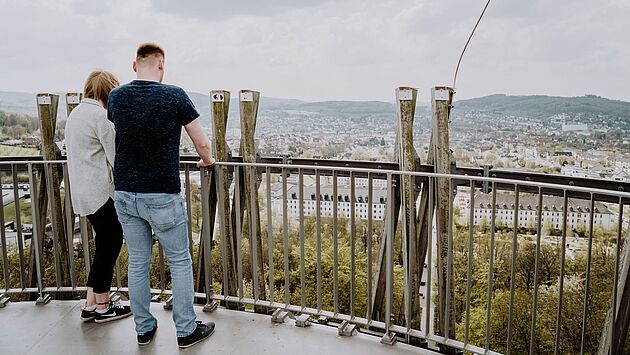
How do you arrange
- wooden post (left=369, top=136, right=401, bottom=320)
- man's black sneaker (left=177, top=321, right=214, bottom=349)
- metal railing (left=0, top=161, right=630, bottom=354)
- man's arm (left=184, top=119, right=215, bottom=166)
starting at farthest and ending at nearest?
wooden post (left=369, top=136, right=401, bottom=320)
metal railing (left=0, top=161, right=630, bottom=354)
man's black sneaker (left=177, top=321, right=214, bottom=349)
man's arm (left=184, top=119, right=215, bottom=166)

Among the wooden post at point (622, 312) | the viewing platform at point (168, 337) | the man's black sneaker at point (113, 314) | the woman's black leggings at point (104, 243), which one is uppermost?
the woman's black leggings at point (104, 243)

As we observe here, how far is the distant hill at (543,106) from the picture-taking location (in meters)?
3.83

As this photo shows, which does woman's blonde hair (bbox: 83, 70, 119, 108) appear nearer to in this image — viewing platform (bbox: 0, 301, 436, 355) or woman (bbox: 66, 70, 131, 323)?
woman (bbox: 66, 70, 131, 323)

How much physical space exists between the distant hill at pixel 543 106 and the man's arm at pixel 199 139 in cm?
188

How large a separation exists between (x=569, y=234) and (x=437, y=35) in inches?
113

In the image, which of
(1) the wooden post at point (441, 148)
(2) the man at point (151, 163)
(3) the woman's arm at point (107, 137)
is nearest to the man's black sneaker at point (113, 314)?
(2) the man at point (151, 163)

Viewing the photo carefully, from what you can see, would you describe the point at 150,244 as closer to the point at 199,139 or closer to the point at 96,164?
the point at 96,164

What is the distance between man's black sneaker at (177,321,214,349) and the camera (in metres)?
2.82

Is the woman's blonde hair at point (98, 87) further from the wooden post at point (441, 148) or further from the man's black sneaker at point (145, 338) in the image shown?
the wooden post at point (441, 148)

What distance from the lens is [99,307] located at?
123 inches

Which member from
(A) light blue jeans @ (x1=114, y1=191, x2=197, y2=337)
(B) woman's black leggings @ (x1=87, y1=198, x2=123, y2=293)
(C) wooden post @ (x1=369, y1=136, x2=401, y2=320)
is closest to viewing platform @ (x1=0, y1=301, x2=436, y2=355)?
(A) light blue jeans @ (x1=114, y1=191, x2=197, y2=337)

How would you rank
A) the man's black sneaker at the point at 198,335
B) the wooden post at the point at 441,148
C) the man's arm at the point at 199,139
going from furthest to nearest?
the wooden post at the point at 441,148 < the man's black sneaker at the point at 198,335 < the man's arm at the point at 199,139

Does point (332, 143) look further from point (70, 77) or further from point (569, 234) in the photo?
point (70, 77)

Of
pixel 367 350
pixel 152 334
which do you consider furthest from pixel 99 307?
pixel 367 350
